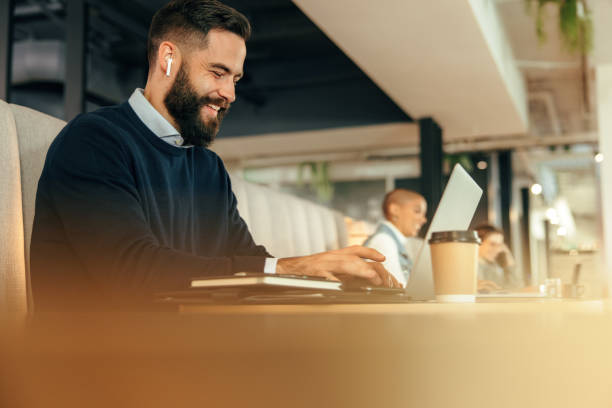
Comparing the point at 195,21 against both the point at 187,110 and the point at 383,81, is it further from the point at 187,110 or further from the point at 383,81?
the point at 383,81

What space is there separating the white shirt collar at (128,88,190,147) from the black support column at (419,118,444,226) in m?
5.48

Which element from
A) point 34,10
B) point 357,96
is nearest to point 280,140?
point 357,96

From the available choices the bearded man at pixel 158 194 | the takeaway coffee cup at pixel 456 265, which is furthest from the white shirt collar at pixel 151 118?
the takeaway coffee cup at pixel 456 265

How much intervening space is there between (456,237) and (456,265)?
0.05 meters

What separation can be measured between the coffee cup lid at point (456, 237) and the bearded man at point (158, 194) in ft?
0.37

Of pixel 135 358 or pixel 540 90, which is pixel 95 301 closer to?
pixel 135 358

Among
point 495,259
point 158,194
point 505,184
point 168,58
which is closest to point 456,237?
point 158,194

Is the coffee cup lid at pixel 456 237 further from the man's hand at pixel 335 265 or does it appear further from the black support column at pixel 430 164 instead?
the black support column at pixel 430 164

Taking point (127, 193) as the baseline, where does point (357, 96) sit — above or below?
above

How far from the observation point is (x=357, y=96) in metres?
7.52

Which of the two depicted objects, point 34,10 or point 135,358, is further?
point 34,10

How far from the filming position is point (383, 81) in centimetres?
585

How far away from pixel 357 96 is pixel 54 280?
258 inches

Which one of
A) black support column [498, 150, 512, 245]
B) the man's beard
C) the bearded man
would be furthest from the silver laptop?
black support column [498, 150, 512, 245]
